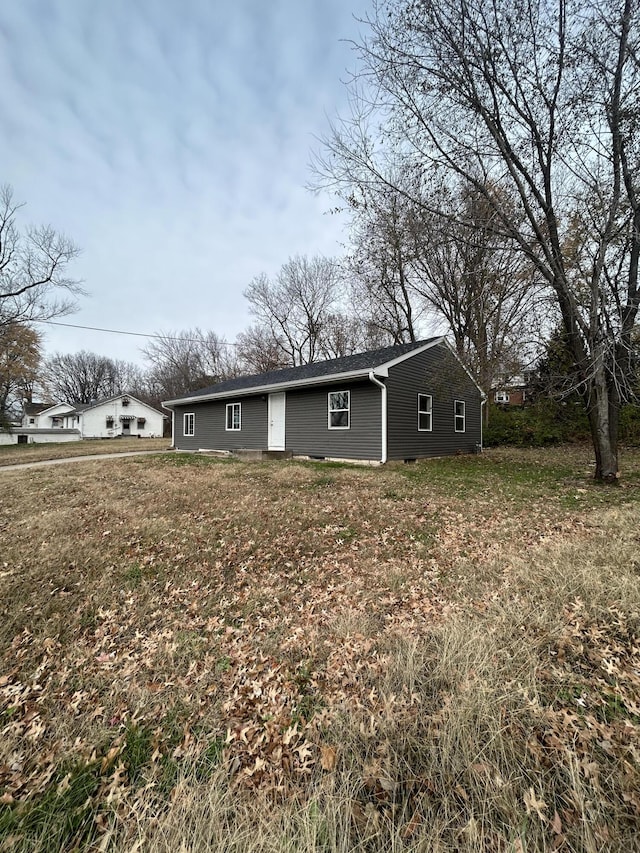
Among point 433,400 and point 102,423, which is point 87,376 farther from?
point 433,400

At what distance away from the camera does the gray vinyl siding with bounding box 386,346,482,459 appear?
1065cm

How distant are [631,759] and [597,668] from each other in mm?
638

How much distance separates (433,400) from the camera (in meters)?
12.3

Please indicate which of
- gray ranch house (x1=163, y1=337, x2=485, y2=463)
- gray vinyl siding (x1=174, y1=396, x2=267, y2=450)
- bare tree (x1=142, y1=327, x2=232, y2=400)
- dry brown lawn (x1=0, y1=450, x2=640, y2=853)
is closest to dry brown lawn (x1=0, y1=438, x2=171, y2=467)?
gray vinyl siding (x1=174, y1=396, x2=267, y2=450)

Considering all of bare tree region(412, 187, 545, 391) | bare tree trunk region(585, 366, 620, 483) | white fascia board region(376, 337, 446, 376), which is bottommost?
bare tree trunk region(585, 366, 620, 483)

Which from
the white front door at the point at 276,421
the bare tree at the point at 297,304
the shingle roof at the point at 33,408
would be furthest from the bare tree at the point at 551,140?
the shingle roof at the point at 33,408

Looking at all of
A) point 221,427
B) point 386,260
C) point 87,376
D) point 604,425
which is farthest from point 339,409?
point 87,376

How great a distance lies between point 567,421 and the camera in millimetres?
16047

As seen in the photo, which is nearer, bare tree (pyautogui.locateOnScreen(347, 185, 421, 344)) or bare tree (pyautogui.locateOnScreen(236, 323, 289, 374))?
bare tree (pyautogui.locateOnScreen(347, 185, 421, 344))

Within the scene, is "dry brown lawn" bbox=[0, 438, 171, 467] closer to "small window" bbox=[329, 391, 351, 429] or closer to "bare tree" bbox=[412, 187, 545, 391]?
"small window" bbox=[329, 391, 351, 429]

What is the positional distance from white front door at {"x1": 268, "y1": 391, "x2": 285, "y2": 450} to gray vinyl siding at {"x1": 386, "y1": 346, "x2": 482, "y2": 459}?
4373 millimetres

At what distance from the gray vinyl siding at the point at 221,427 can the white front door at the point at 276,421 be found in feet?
1.27

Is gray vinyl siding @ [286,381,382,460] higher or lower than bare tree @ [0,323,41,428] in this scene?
lower

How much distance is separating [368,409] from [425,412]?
2527 millimetres
